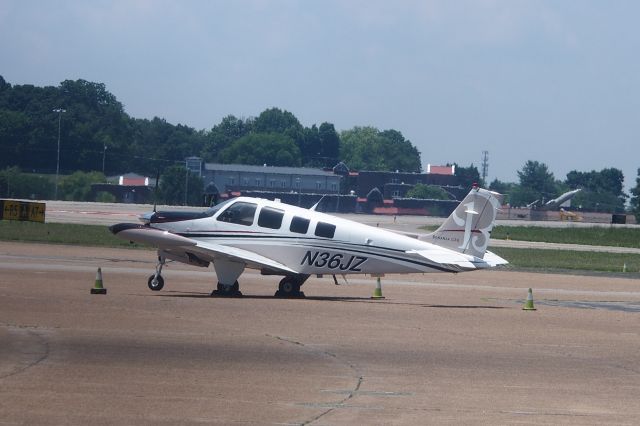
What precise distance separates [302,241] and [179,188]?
6915 centimetres

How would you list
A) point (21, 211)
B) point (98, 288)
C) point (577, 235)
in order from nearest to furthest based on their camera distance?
point (98, 288)
point (21, 211)
point (577, 235)

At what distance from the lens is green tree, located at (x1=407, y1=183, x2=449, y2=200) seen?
462ft

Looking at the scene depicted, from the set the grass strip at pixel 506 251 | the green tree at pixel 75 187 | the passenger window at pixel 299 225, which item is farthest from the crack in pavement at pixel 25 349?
the green tree at pixel 75 187

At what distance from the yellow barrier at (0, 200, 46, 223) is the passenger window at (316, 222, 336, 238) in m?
35.4

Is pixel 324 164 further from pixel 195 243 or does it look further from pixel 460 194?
pixel 195 243

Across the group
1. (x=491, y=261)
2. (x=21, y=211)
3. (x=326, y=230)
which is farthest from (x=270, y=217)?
(x=21, y=211)

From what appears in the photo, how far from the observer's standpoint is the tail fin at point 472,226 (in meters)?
26.7

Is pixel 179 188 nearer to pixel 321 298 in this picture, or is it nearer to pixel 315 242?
pixel 321 298

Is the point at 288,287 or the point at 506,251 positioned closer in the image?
the point at 288,287

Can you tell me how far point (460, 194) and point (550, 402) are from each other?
457 ft

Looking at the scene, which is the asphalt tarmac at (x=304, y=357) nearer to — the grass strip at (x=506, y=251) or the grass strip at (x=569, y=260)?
the grass strip at (x=569, y=260)

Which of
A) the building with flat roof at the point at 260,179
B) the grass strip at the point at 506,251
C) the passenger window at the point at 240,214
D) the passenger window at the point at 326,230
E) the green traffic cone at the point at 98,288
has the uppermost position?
the building with flat roof at the point at 260,179

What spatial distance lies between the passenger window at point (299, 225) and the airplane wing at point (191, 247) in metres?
0.90

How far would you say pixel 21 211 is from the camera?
196ft
